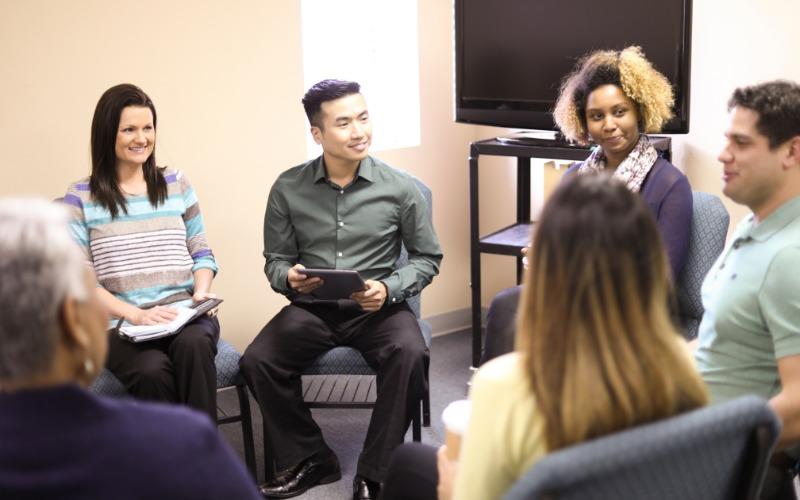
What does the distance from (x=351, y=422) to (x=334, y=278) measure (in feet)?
3.07

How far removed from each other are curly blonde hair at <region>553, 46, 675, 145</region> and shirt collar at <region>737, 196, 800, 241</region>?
3.11 ft

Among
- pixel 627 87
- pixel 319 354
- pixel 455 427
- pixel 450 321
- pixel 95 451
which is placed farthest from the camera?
pixel 450 321

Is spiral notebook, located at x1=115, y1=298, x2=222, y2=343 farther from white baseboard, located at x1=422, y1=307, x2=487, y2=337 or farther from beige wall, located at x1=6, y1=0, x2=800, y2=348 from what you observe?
white baseboard, located at x1=422, y1=307, x2=487, y2=337

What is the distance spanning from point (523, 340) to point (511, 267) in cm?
324

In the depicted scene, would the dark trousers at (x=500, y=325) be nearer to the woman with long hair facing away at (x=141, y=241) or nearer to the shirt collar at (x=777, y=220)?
the shirt collar at (x=777, y=220)

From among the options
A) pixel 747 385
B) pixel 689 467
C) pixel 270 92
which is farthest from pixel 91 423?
pixel 270 92

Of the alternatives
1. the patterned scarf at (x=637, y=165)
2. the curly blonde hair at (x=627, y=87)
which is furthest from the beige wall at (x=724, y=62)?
the patterned scarf at (x=637, y=165)

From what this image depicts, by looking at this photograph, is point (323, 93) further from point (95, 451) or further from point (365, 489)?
point (95, 451)

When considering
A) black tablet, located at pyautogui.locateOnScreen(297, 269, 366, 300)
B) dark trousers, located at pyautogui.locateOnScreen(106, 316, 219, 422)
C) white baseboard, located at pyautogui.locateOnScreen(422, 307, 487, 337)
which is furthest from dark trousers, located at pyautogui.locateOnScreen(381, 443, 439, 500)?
white baseboard, located at pyautogui.locateOnScreen(422, 307, 487, 337)

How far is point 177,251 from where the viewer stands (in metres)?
3.11

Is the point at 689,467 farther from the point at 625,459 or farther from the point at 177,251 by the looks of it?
the point at 177,251

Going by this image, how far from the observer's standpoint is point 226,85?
379 centimetres

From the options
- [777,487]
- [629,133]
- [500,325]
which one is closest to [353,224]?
[500,325]

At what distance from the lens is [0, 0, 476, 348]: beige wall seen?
3410mm
